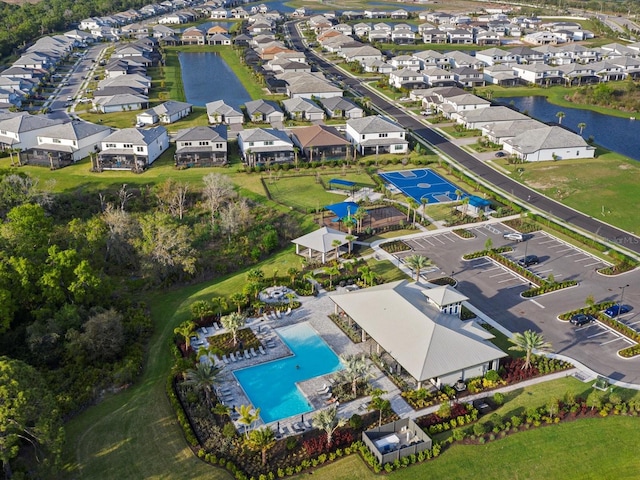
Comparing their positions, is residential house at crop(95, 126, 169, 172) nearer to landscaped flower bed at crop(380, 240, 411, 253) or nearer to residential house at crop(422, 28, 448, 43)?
landscaped flower bed at crop(380, 240, 411, 253)

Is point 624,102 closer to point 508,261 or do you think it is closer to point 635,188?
point 635,188

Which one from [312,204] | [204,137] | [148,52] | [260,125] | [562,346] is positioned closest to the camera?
[562,346]

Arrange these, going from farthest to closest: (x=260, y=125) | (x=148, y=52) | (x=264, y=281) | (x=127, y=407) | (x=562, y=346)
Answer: (x=148, y=52) < (x=260, y=125) < (x=264, y=281) < (x=562, y=346) < (x=127, y=407)

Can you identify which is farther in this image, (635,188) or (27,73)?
(27,73)

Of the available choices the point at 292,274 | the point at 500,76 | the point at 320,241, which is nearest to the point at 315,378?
the point at 292,274

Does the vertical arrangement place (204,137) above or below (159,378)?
above

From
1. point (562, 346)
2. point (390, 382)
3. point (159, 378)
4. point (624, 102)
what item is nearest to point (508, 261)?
point (562, 346)

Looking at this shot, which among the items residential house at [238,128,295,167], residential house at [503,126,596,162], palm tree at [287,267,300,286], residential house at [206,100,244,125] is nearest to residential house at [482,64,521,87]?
residential house at [503,126,596,162]

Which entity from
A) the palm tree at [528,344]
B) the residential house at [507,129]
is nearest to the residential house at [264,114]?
the residential house at [507,129]
